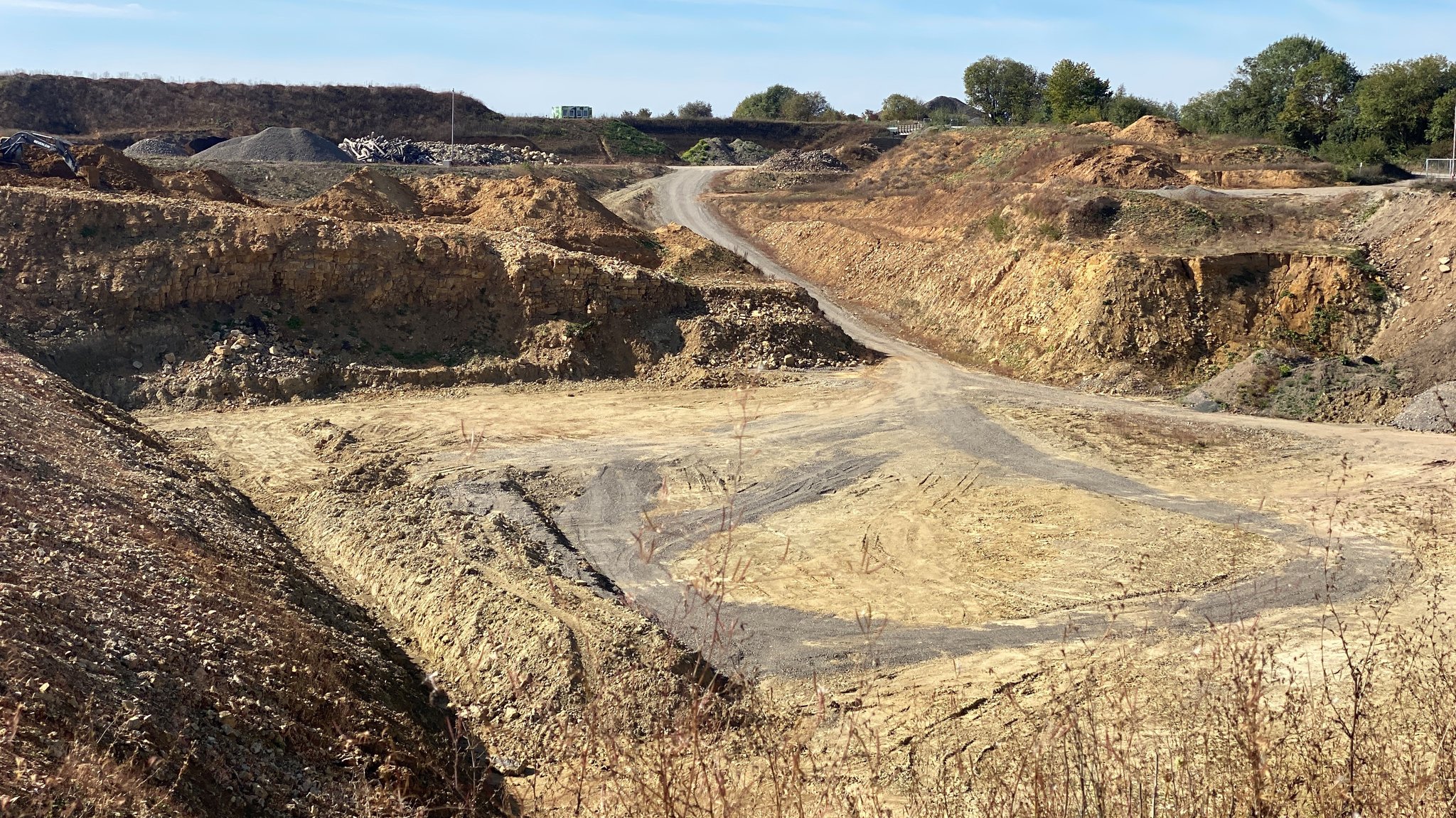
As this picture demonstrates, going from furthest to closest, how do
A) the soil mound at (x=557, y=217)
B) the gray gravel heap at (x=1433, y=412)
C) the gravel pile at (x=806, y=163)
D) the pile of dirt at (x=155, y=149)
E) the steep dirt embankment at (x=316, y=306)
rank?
the gravel pile at (x=806, y=163)
the pile of dirt at (x=155, y=149)
the soil mound at (x=557, y=217)
the steep dirt embankment at (x=316, y=306)
the gray gravel heap at (x=1433, y=412)

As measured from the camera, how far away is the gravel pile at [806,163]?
57.1m

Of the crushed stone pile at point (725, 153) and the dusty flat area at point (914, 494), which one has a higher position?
the crushed stone pile at point (725, 153)

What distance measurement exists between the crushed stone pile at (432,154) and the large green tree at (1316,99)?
37.5m

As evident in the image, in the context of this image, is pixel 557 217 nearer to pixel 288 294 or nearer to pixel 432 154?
pixel 288 294

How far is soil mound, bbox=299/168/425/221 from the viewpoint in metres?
28.3

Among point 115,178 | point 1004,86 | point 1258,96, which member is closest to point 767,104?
point 1004,86

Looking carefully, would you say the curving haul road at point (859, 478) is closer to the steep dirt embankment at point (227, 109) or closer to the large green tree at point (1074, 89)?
the large green tree at point (1074, 89)

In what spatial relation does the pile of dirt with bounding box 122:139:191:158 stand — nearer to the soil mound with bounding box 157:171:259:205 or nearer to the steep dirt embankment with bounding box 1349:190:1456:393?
the soil mound with bounding box 157:171:259:205

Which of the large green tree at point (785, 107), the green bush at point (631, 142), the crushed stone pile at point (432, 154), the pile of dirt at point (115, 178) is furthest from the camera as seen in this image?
the large green tree at point (785, 107)

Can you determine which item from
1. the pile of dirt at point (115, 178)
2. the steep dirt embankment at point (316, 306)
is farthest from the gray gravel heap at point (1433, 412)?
the pile of dirt at point (115, 178)

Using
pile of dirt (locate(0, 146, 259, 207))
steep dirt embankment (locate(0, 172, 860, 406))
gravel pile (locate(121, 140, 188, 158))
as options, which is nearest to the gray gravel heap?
steep dirt embankment (locate(0, 172, 860, 406))

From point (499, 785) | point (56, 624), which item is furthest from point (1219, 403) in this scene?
point (56, 624)

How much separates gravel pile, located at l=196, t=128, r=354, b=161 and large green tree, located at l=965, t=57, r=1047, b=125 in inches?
1721

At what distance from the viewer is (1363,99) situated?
43.8 metres
